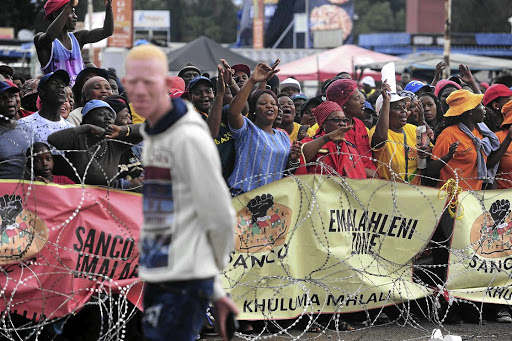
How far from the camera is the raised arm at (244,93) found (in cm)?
653

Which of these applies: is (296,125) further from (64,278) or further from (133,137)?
(64,278)

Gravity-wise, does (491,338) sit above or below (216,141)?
below

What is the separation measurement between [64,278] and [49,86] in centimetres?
177

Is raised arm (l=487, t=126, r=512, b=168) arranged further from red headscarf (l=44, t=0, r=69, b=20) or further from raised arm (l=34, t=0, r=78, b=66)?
red headscarf (l=44, t=0, r=69, b=20)

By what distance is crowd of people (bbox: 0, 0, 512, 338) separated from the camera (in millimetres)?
6297

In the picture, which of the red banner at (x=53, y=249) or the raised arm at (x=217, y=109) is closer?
the red banner at (x=53, y=249)

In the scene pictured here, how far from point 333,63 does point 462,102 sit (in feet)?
47.1

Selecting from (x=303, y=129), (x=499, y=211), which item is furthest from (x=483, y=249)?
(x=303, y=129)

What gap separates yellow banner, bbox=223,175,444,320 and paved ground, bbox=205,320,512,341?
20 centimetres

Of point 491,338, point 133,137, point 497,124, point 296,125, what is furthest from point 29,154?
point 497,124

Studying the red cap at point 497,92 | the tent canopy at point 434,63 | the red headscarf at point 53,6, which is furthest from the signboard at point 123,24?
the red cap at point 497,92

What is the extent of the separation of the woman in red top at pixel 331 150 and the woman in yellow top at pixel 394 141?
33 cm

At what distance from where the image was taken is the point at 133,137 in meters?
6.43

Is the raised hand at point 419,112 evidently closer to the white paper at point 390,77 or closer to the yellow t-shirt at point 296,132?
the white paper at point 390,77
